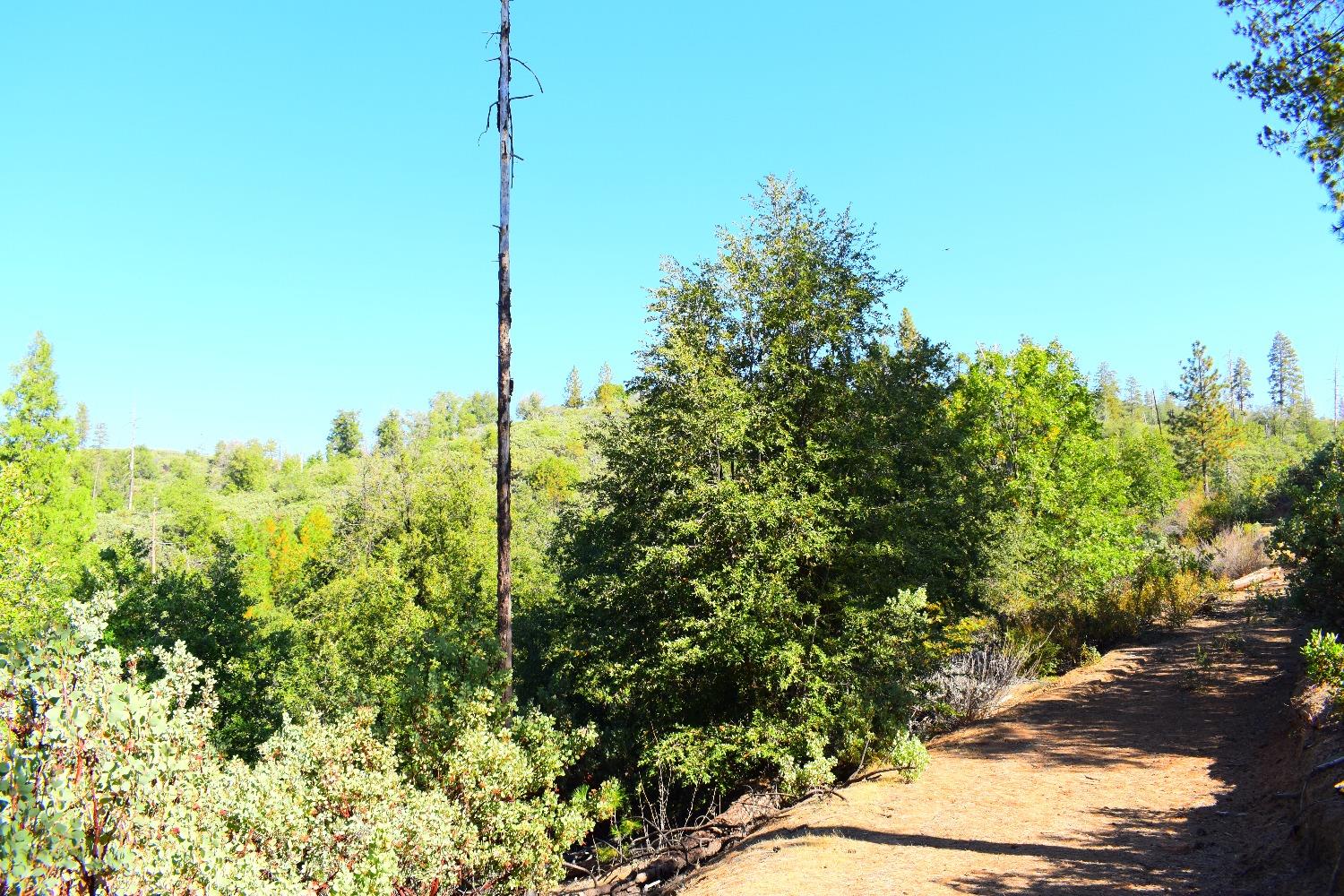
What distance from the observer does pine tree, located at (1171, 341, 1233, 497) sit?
45.9 m

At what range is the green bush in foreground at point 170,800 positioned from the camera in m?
3.12

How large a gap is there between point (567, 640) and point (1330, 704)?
11.6 metres

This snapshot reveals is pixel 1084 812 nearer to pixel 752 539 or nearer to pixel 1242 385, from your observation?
pixel 752 539

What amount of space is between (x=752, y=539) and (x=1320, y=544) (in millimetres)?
7913

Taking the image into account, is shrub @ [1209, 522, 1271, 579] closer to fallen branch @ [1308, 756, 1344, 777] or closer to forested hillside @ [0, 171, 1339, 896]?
forested hillside @ [0, 171, 1339, 896]

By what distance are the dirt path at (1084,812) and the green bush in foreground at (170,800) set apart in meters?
3.41

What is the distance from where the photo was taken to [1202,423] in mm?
47000

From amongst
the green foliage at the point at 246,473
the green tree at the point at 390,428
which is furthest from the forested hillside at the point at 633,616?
the green foliage at the point at 246,473

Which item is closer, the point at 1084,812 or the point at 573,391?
the point at 1084,812

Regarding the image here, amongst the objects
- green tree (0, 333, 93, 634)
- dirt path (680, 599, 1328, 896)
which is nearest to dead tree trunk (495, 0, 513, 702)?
dirt path (680, 599, 1328, 896)

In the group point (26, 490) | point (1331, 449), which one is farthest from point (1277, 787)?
point (26, 490)

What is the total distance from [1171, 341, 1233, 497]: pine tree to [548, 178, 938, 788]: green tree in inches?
1656

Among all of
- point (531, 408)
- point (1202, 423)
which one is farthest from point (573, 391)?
point (1202, 423)

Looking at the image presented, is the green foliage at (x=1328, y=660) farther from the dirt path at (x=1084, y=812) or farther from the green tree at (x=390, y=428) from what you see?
the green tree at (x=390, y=428)
